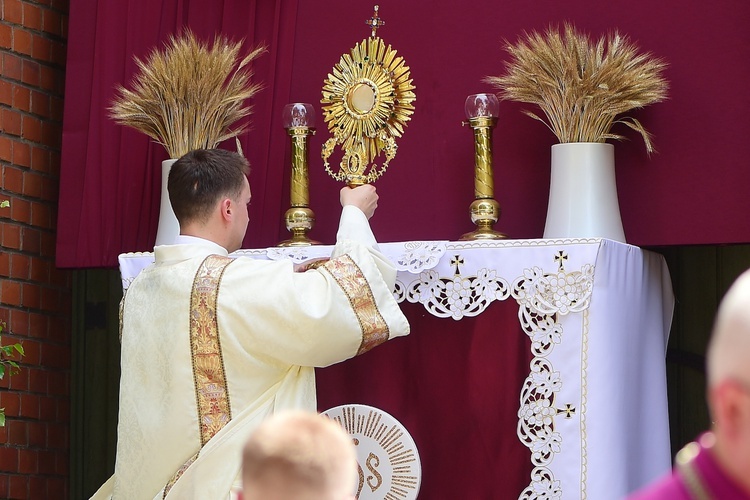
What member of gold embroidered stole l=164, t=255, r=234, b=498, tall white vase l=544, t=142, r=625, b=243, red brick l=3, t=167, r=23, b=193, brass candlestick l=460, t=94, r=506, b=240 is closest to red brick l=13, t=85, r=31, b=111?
red brick l=3, t=167, r=23, b=193

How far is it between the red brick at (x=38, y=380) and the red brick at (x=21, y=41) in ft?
3.62

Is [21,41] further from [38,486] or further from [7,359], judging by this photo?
[38,486]

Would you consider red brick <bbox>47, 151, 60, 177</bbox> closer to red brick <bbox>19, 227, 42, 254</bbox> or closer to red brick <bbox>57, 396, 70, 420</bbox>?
red brick <bbox>19, 227, 42, 254</bbox>

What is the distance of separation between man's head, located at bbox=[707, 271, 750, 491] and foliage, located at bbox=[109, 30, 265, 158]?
9.37ft

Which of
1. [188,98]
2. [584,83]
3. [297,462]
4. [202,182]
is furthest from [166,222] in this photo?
[297,462]

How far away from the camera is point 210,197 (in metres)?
3.45

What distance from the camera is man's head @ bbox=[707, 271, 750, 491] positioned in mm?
1365

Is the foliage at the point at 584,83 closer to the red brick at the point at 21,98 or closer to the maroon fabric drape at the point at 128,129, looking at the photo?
the maroon fabric drape at the point at 128,129

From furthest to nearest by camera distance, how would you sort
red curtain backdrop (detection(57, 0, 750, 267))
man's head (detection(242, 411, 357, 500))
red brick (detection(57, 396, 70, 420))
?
1. red brick (detection(57, 396, 70, 420))
2. red curtain backdrop (detection(57, 0, 750, 267))
3. man's head (detection(242, 411, 357, 500))

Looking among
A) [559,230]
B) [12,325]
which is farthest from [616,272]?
[12,325]

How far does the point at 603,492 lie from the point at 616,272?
574 millimetres

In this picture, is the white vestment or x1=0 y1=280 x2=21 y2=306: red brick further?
x1=0 y1=280 x2=21 y2=306: red brick

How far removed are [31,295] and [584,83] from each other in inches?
82.4

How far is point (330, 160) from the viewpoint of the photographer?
13.9 ft
